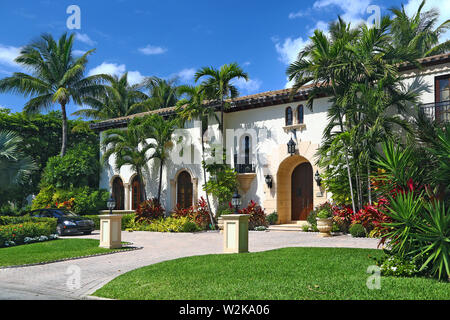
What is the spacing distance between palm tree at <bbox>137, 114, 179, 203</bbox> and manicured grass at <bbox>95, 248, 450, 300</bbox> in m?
13.1

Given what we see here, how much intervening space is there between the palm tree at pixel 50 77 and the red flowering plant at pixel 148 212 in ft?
28.2

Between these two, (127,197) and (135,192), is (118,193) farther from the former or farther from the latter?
(135,192)

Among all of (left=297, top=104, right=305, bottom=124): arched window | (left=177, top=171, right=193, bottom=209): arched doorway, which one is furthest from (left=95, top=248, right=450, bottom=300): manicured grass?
(left=177, top=171, right=193, bottom=209): arched doorway

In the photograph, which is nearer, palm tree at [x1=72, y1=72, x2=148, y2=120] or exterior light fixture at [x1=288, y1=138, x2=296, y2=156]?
exterior light fixture at [x1=288, y1=138, x2=296, y2=156]

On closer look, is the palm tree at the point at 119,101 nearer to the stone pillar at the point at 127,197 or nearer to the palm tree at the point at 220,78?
the stone pillar at the point at 127,197

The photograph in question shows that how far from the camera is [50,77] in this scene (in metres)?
28.2

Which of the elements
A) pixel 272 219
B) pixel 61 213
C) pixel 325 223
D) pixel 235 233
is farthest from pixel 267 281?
pixel 61 213

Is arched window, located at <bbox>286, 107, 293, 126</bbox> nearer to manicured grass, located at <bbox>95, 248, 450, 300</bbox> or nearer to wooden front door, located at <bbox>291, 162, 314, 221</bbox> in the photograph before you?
wooden front door, located at <bbox>291, 162, 314, 221</bbox>

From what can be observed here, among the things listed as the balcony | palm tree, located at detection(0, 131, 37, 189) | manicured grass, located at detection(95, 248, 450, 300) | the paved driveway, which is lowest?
the paved driveway

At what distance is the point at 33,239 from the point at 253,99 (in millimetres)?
11508

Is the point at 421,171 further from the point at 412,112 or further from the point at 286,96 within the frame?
the point at 286,96

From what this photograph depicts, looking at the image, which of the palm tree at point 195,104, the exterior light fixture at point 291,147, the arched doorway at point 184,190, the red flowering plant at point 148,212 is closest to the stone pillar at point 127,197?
the red flowering plant at point 148,212

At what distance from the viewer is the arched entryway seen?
69.7ft

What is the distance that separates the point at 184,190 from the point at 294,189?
6445 millimetres
